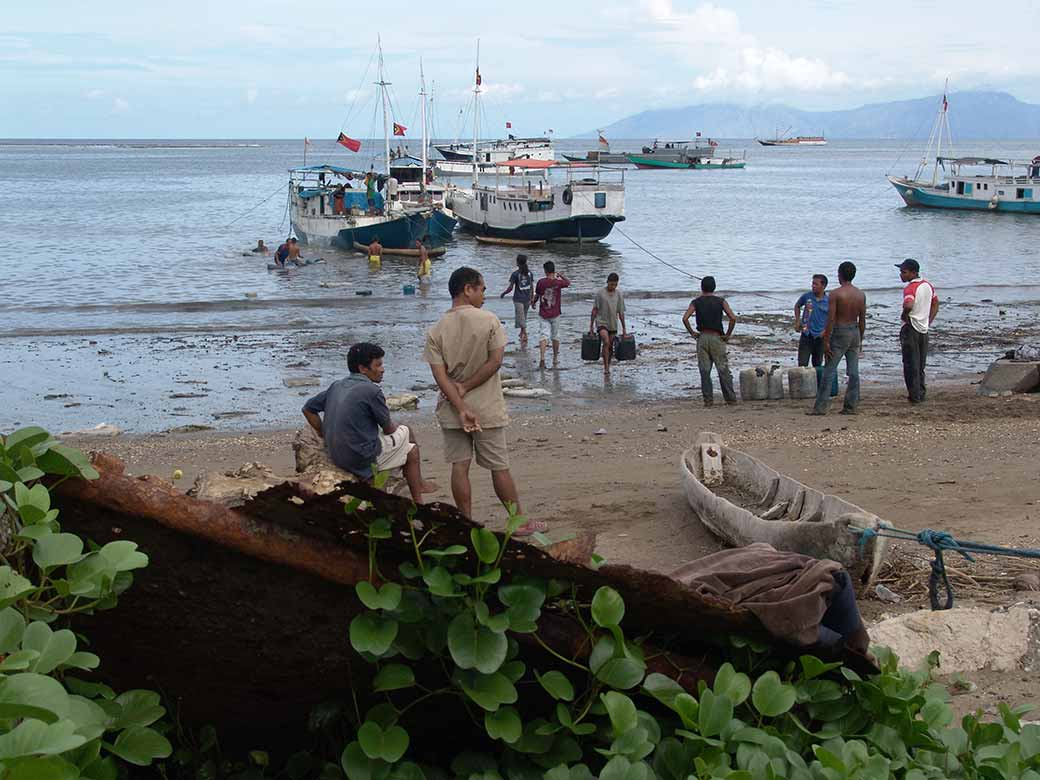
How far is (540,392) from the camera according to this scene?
14781 millimetres

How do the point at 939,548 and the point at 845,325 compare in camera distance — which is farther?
the point at 845,325

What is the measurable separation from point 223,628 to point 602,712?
1022 millimetres

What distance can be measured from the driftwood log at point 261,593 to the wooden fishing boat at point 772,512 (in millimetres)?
2750

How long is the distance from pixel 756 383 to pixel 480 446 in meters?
7.32

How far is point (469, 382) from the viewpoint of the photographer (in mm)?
6516

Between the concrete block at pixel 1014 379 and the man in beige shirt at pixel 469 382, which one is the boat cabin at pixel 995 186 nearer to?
the concrete block at pixel 1014 379

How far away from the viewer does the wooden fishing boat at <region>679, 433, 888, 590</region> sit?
563 centimetres

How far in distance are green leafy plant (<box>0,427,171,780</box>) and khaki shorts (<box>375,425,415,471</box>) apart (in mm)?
3912

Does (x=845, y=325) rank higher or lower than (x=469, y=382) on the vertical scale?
lower

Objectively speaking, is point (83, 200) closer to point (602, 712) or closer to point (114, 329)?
point (114, 329)

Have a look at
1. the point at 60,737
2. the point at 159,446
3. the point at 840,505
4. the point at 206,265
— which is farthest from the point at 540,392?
the point at 206,265

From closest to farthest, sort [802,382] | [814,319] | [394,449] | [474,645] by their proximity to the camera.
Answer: [474,645]
[394,449]
[814,319]
[802,382]

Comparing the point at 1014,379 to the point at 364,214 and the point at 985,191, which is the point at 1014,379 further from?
the point at 985,191

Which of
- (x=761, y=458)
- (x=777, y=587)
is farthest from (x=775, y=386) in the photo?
A: (x=777, y=587)
